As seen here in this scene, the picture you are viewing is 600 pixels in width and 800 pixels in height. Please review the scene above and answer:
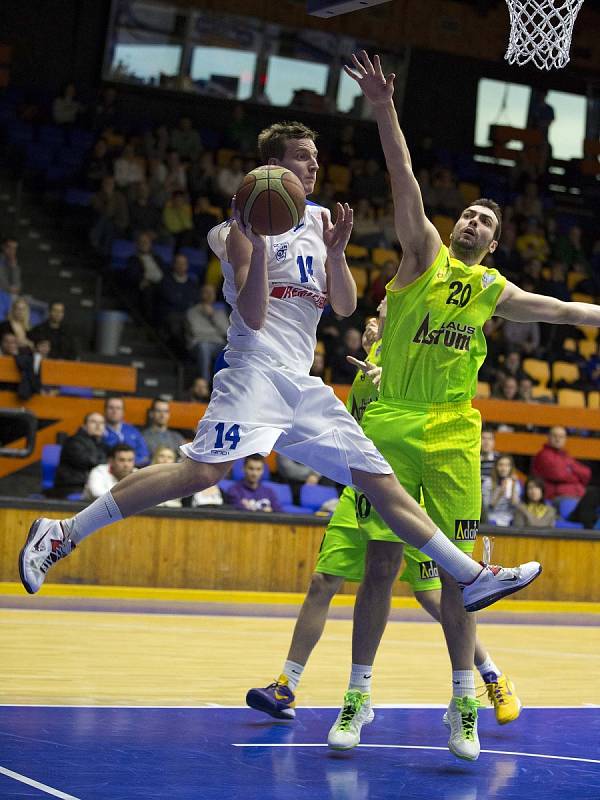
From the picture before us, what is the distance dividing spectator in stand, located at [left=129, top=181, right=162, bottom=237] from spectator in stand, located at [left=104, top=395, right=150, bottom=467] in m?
5.06

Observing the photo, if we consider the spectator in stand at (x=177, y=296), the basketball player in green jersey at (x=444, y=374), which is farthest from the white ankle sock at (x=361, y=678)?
the spectator in stand at (x=177, y=296)

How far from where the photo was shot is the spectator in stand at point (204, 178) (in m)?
17.6

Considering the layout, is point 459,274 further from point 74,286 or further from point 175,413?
point 74,286

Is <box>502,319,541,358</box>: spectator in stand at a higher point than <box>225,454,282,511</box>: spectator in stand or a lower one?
higher

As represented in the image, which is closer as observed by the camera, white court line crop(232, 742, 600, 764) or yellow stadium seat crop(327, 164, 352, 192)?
white court line crop(232, 742, 600, 764)

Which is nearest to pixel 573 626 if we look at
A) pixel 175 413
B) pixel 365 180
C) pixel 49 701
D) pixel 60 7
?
pixel 175 413

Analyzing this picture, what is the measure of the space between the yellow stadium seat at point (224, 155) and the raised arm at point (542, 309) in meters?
13.8

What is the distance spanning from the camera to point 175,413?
1264 cm

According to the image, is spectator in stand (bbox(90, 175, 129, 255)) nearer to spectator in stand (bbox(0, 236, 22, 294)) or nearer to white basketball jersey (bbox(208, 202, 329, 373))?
spectator in stand (bbox(0, 236, 22, 294))

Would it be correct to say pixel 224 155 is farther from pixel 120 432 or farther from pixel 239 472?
pixel 120 432

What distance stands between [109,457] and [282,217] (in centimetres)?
671

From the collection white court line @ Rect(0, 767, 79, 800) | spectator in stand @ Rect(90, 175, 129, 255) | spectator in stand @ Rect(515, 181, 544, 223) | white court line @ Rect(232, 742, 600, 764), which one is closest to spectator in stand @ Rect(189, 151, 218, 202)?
spectator in stand @ Rect(90, 175, 129, 255)

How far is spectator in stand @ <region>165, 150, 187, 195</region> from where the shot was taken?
1716cm

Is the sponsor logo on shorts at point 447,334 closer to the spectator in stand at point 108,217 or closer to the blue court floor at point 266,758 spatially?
the blue court floor at point 266,758
